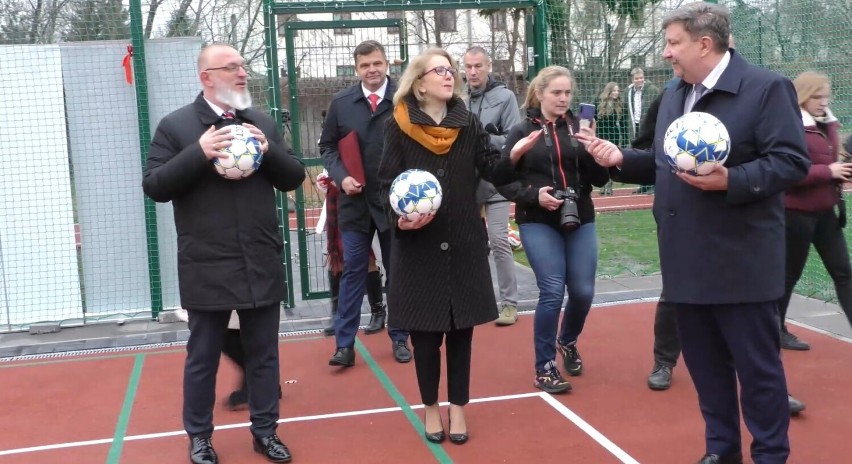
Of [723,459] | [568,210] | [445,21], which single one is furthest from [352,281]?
A: [445,21]

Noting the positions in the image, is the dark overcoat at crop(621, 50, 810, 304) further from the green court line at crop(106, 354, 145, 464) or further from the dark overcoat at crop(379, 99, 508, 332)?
the green court line at crop(106, 354, 145, 464)

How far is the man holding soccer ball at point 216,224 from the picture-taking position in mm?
3941

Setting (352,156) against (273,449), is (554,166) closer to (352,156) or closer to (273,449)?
(352,156)

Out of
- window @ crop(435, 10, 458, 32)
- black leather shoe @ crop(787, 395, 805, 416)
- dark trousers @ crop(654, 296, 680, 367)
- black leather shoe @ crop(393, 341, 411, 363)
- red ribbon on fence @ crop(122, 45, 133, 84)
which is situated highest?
window @ crop(435, 10, 458, 32)

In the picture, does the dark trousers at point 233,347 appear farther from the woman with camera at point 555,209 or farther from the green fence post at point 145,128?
the green fence post at point 145,128

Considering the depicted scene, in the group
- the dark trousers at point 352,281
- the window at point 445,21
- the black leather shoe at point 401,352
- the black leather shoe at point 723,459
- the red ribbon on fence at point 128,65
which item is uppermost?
the window at point 445,21

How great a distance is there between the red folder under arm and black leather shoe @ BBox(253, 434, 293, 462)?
6.75 ft

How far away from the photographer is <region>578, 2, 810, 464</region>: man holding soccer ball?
3238 millimetres

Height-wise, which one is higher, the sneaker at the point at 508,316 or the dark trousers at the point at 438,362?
the dark trousers at the point at 438,362

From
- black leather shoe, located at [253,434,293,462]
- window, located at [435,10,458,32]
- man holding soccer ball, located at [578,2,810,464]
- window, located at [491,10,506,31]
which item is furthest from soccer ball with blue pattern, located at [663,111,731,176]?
window, located at [491,10,506,31]

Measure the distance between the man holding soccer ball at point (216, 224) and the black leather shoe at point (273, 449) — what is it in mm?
14

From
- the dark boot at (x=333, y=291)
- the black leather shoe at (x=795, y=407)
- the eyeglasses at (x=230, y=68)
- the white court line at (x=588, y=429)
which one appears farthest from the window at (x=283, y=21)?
the black leather shoe at (x=795, y=407)

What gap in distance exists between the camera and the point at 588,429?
450 centimetres

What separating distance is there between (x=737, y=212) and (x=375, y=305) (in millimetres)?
4032
